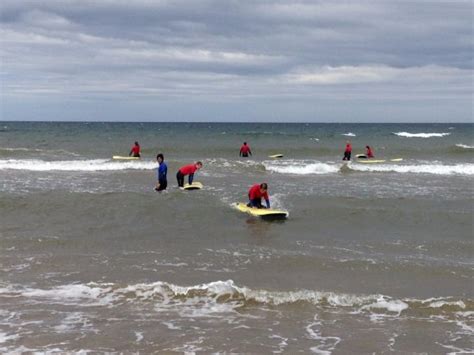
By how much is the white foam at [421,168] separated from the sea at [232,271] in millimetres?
8016

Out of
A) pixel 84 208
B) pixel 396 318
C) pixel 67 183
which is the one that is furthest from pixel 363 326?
pixel 67 183

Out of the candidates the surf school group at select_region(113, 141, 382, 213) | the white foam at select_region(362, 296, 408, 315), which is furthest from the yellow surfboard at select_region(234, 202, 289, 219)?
the white foam at select_region(362, 296, 408, 315)

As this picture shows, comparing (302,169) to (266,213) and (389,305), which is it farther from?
(389,305)

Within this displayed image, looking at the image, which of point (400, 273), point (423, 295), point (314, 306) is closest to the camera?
point (314, 306)

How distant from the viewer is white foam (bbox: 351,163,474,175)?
28203 mm

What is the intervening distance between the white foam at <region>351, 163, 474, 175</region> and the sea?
802 centimetres

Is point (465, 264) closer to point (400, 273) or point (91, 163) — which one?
point (400, 273)

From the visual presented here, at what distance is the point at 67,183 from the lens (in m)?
21.6

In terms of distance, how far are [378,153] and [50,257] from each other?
3521 centimetres

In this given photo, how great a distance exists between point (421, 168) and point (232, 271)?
22.1 metres

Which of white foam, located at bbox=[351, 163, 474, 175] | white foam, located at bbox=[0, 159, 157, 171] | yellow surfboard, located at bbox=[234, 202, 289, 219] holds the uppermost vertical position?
white foam, located at bbox=[351, 163, 474, 175]

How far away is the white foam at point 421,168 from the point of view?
2820 cm

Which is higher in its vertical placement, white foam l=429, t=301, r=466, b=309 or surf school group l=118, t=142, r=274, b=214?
surf school group l=118, t=142, r=274, b=214

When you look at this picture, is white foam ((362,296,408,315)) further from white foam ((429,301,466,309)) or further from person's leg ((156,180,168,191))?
person's leg ((156,180,168,191))
